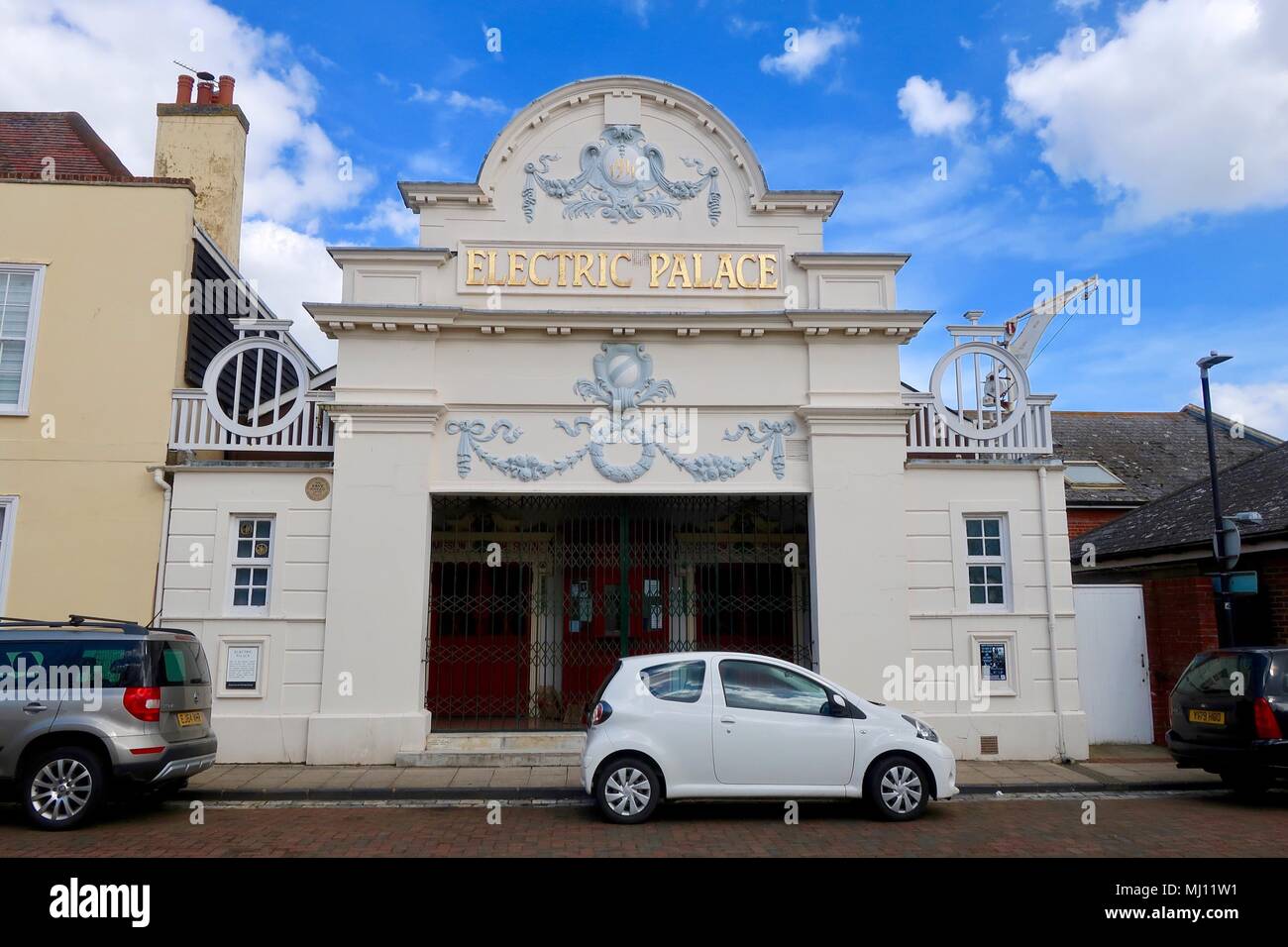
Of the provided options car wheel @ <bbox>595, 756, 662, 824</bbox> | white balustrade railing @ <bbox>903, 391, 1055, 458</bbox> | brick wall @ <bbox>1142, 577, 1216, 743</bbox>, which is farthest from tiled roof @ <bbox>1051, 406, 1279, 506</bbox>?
car wheel @ <bbox>595, 756, 662, 824</bbox>

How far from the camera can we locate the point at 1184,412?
27234mm

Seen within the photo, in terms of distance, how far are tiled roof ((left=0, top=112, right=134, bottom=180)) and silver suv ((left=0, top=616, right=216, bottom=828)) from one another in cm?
772

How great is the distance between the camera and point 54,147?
46.5 ft

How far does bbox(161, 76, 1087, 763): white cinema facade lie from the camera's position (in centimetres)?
1162

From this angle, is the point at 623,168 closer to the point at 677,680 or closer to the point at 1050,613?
the point at 677,680

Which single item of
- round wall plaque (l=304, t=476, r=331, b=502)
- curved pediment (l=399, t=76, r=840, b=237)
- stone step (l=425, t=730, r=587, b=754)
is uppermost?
curved pediment (l=399, t=76, r=840, b=237)

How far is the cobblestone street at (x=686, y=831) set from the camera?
7324 millimetres

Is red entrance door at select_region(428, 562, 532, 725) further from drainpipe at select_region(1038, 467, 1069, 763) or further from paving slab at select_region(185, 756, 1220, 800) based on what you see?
drainpipe at select_region(1038, 467, 1069, 763)

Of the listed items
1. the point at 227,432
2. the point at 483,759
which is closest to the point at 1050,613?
the point at 483,759

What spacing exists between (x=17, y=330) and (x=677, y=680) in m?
10.4

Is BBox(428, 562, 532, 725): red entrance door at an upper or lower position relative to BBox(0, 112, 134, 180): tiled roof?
lower

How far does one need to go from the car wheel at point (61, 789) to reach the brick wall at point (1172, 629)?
43.4 ft

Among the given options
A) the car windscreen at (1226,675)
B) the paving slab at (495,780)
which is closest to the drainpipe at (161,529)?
the paving slab at (495,780)

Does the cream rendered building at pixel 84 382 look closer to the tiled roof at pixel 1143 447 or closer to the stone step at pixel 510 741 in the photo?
the stone step at pixel 510 741
